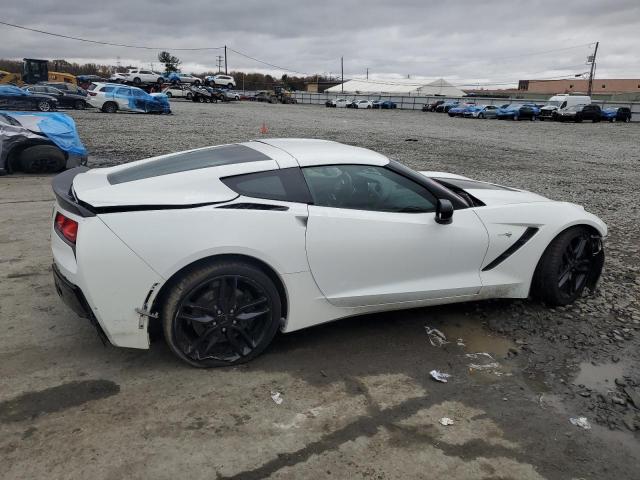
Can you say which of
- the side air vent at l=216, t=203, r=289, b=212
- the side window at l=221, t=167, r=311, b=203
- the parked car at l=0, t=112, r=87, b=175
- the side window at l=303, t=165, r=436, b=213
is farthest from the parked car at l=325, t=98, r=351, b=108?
the side air vent at l=216, t=203, r=289, b=212

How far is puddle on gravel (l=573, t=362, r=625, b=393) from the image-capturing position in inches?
129

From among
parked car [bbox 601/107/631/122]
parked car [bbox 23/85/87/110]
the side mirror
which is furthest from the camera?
parked car [bbox 601/107/631/122]

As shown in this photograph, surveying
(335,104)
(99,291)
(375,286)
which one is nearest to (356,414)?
(375,286)

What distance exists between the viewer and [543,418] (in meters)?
2.93

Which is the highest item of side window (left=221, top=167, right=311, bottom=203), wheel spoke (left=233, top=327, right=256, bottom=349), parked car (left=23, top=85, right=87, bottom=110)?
parked car (left=23, top=85, right=87, bottom=110)

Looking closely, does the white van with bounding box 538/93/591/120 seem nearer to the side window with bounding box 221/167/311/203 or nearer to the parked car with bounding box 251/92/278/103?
the parked car with bounding box 251/92/278/103

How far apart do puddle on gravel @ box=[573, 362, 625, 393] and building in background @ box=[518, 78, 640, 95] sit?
338 feet

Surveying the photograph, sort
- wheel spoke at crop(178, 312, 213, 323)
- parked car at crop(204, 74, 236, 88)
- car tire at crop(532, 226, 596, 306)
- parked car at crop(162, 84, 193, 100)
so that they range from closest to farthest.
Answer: wheel spoke at crop(178, 312, 213, 323) < car tire at crop(532, 226, 596, 306) < parked car at crop(162, 84, 193, 100) < parked car at crop(204, 74, 236, 88)

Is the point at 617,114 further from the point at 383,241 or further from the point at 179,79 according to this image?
the point at 179,79

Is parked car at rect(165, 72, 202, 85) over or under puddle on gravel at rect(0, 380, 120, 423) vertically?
over

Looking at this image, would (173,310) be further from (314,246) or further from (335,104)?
(335,104)

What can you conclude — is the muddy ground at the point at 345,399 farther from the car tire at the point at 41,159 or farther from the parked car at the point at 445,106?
the parked car at the point at 445,106

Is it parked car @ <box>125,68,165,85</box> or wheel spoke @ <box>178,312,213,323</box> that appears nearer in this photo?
wheel spoke @ <box>178,312,213,323</box>

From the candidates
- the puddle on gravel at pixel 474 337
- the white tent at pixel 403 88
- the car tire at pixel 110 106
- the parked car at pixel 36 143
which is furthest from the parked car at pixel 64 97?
the white tent at pixel 403 88
